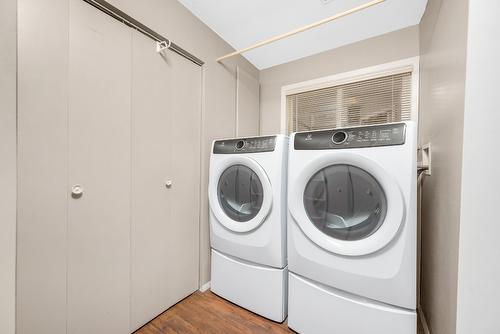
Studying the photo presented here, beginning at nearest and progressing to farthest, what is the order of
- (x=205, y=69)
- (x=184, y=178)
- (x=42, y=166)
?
(x=42, y=166)
(x=184, y=178)
(x=205, y=69)

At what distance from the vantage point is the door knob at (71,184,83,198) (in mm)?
1032

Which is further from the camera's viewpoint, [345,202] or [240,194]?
[240,194]

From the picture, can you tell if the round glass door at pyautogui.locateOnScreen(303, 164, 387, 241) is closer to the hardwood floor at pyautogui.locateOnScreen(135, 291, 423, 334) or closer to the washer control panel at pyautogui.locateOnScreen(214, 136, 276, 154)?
the washer control panel at pyautogui.locateOnScreen(214, 136, 276, 154)

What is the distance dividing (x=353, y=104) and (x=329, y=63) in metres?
0.49

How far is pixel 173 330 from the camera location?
134cm

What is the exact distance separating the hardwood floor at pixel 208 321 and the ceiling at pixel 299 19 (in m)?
2.25

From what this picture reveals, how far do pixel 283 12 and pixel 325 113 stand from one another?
1.01m

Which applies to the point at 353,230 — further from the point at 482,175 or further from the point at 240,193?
the point at 240,193

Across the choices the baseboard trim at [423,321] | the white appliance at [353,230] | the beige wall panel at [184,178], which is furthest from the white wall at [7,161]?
the baseboard trim at [423,321]

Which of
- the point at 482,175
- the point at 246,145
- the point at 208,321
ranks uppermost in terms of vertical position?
the point at 246,145

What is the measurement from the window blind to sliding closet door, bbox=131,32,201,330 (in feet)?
3.84

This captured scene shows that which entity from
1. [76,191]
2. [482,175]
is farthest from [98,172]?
[482,175]

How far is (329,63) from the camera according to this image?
2.12 meters

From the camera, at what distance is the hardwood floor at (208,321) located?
1358 mm
